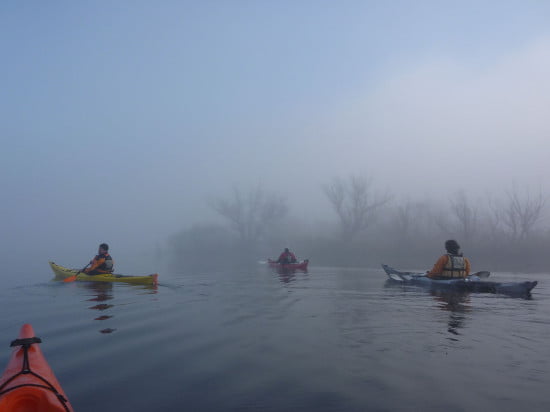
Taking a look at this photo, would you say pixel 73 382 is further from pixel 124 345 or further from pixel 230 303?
pixel 230 303

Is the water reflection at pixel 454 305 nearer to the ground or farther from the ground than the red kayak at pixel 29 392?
nearer to the ground

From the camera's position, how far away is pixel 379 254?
46.1 meters

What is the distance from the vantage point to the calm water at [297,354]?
4.07 meters

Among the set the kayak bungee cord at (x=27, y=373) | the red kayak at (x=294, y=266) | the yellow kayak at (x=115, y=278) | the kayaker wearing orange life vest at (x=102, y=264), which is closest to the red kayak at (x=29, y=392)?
the kayak bungee cord at (x=27, y=373)

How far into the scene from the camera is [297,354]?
5.69 m

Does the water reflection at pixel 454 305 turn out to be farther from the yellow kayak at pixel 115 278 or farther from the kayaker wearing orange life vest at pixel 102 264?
the kayaker wearing orange life vest at pixel 102 264

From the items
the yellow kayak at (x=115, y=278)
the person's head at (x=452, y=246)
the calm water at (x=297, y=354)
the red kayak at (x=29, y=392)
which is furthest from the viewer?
the yellow kayak at (x=115, y=278)

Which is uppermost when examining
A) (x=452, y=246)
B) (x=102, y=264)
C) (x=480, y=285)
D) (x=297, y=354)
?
(x=452, y=246)

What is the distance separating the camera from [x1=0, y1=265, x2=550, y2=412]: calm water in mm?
4066

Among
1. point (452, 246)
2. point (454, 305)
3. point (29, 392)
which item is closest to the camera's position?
point (29, 392)

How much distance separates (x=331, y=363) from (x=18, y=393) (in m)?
3.59

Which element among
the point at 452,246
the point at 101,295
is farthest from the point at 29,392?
the point at 452,246

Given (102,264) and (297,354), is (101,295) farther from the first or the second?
(297,354)

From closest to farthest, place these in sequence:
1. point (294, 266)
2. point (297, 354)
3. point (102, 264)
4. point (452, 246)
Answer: point (297, 354)
point (452, 246)
point (102, 264)
point (294, 266)
